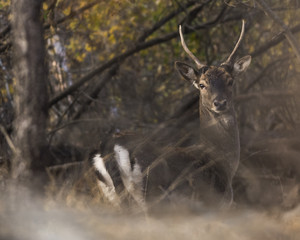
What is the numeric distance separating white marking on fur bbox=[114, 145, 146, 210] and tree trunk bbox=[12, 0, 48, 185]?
3.16 feet

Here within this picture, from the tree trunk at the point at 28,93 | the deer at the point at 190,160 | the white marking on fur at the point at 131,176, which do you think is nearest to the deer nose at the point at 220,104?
the deer at the point at 190,160

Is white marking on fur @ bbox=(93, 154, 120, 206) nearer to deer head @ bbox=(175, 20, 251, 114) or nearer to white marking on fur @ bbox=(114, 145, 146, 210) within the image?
white marking on fur @ bbox=(114, 145, 146, 210)

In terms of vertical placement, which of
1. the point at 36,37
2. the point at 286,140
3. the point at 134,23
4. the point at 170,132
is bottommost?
the point at 286,140

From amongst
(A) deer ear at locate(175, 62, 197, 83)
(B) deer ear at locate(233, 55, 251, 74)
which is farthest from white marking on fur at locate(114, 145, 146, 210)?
(B) deer ear at locate(233, 55, 251, 74)

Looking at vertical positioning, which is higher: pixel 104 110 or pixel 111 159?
pixel 104 110

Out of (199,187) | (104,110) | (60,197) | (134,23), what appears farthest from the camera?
(134,23)

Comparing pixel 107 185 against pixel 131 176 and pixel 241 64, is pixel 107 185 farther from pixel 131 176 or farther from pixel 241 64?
pixel 241 64

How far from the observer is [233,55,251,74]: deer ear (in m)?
5.45

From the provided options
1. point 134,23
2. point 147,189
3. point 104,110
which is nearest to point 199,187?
point 147,189

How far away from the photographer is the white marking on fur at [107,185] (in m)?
4.14

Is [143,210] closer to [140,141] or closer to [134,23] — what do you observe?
[140,141]

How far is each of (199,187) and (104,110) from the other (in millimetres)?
4906

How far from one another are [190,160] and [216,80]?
102 cm

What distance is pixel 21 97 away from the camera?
4457mm
